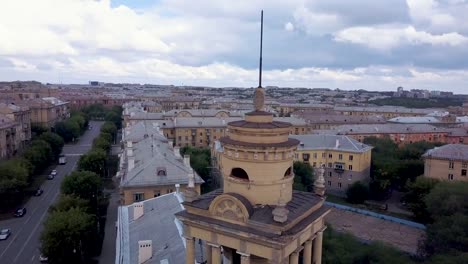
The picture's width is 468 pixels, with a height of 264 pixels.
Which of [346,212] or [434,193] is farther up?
[434,193]

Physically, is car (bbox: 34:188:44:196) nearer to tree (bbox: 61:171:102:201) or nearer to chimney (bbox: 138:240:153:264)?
tree (bbox: 61:171:102:201)

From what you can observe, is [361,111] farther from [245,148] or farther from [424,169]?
[245,148]

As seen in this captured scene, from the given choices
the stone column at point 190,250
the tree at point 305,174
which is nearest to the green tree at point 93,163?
the tree at point 305,174

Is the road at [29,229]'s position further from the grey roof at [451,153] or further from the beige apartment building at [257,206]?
the grey roof at [451,153]

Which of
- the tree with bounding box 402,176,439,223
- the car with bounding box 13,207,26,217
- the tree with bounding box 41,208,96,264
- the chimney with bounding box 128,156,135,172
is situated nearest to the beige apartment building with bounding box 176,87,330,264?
the tree with bounding box 41,208,96,264

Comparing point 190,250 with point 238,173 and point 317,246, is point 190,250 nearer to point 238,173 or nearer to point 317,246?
point 238,173

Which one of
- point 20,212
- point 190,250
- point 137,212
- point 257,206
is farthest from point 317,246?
point 20,212

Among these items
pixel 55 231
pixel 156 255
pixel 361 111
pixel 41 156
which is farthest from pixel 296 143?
pixel 361 111
